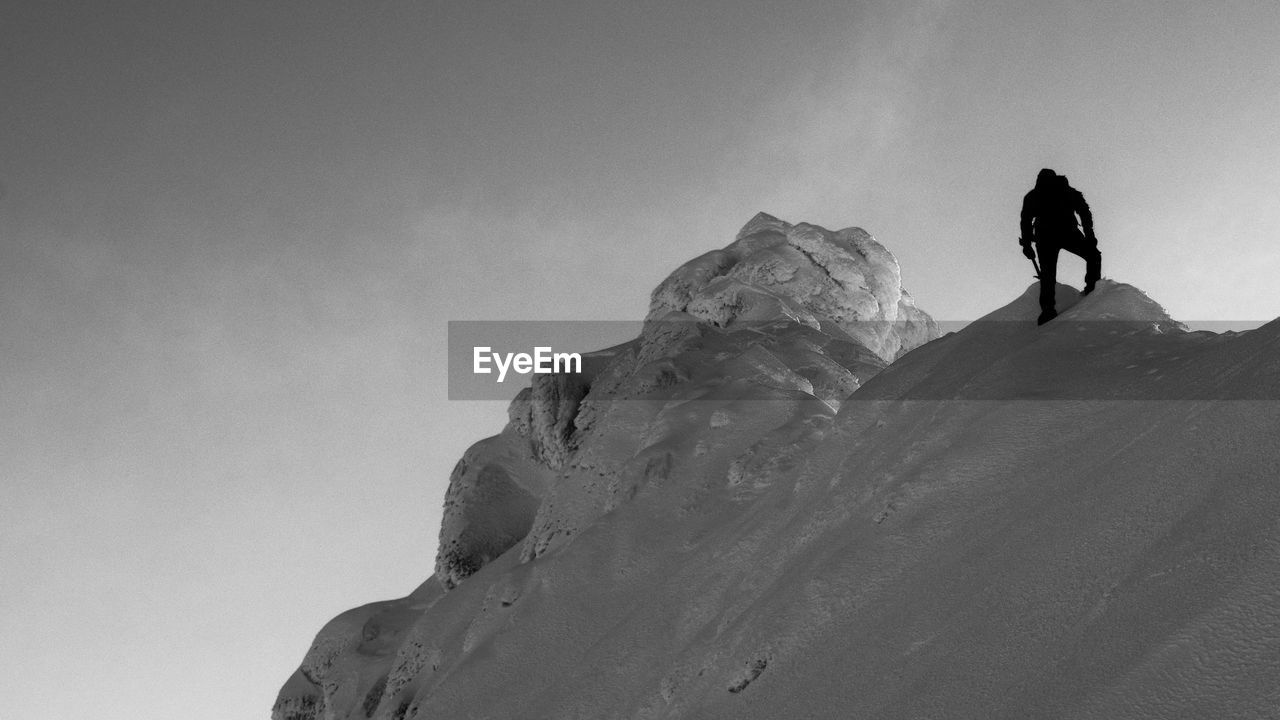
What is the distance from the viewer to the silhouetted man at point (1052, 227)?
1641cm

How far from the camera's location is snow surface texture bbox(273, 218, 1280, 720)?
7672mm

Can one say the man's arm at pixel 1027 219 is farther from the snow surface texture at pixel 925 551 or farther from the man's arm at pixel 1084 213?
the snow surface texture at pixel 925 551

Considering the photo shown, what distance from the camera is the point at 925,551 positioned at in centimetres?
1155

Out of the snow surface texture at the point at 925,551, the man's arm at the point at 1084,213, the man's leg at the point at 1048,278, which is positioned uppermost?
the man's arm at the point at 1084,213

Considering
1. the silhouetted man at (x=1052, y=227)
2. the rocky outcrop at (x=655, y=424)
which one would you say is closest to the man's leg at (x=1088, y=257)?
the silhouetted man at (x=1052, y=227)

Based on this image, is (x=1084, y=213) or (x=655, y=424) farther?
(x=655, y=424)

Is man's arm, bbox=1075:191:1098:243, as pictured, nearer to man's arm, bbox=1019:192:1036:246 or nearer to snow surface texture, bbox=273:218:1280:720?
man's arm, bbox=1019:192:1036:246

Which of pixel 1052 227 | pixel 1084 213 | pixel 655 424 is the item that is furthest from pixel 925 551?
pixel 655 424

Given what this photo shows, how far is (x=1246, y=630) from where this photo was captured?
6.67 meters

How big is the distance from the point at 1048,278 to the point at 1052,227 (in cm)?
88

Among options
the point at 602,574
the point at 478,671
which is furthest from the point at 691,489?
the point at 478,671

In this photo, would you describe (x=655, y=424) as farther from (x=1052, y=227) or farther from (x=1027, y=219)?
(x=1052, y=227)

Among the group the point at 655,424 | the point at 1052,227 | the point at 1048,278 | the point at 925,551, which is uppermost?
the point at 1052,227

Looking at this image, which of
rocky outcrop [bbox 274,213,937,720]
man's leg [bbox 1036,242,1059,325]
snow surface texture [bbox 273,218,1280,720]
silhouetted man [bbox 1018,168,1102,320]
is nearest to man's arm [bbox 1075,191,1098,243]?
silhouetted man [bbox 1018,168,1102,320]
